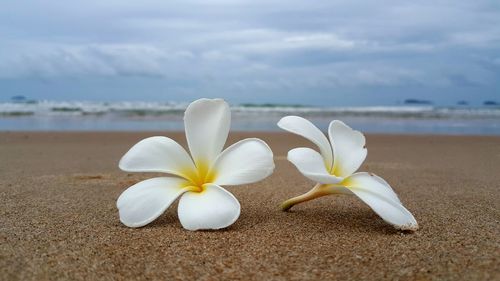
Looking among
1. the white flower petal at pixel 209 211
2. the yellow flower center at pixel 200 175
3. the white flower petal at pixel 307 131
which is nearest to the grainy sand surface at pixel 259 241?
the white flower petal at pixel 209 211

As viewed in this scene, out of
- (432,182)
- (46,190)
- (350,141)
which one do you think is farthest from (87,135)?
(350,141)

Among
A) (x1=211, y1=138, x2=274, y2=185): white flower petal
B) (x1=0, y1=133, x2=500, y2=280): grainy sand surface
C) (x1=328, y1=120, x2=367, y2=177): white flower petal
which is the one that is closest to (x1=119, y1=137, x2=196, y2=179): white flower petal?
(x1=211, y1=138, x2=274, y2=185): white flower petal

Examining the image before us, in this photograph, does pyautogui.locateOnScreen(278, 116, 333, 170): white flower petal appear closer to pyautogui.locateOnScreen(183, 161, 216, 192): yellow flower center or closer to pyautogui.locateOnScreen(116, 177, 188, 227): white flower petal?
pyautogui.locateOnScreen(183, 161, 216, 192): yellow flower center

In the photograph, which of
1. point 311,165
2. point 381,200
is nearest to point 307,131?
point 311,165

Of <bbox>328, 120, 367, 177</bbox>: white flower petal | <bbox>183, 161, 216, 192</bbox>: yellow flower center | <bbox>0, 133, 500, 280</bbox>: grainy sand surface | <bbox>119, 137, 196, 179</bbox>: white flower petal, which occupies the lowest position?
<bbox>0, 133, 500, 280</bbox>: grainy sand surface

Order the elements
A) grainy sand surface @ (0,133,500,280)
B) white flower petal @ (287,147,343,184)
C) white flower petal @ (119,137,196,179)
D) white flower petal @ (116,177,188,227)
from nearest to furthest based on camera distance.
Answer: grainy sand surface @ (0,133,500,280) < white flower petal @ (287,147,343,184) < white flower petal @ (116,177,188,227) < white flower petal @ (119,137,196,179)

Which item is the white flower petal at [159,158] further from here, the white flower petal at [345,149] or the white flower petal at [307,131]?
the white flower petal at [345,149]
